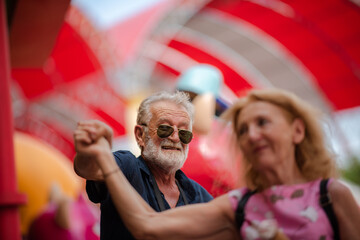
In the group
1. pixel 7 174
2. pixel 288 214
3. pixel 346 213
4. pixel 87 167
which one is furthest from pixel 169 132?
pixel 7 174

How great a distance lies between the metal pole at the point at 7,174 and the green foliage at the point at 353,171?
1444 centimetres

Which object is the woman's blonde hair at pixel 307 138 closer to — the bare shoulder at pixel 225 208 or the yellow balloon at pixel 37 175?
the bare shoulder at pixel 225 208

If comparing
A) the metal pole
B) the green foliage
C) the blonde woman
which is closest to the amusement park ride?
the metal pole

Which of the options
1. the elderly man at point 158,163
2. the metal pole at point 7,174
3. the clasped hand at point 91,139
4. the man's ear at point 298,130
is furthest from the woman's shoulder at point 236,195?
the metal pole at point 7,174

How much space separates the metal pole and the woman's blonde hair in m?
1.80

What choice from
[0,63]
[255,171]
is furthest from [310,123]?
[0,63]

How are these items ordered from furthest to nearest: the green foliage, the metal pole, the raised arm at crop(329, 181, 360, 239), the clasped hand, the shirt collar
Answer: the green foliage → the metal pole → the shirt collar → the clasped hand → the raised arm at crop(329, 181, 360, 239)

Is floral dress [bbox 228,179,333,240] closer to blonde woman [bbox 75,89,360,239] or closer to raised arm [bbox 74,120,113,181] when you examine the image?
blonde woman [bbox 75,89,360,239]

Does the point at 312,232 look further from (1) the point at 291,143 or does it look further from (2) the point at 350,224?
(1) the point at 291,143

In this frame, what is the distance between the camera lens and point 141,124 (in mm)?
2234

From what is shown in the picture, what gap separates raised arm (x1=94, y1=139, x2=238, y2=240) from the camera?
1.34 m

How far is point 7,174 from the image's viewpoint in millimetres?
2654

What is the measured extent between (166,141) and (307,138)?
85 centimetres

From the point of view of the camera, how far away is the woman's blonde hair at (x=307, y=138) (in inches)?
55.6
